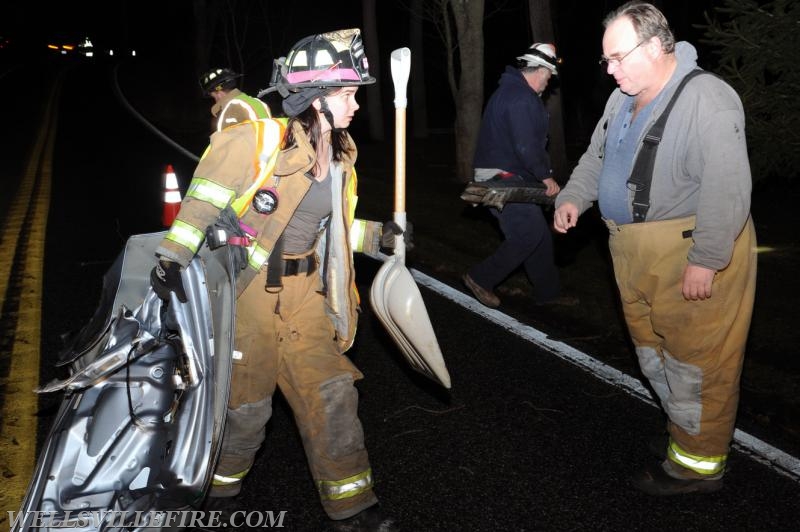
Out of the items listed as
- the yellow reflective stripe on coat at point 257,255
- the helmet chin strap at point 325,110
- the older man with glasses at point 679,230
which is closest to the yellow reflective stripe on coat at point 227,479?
the yellow reflective stripe on coat at point 257,255

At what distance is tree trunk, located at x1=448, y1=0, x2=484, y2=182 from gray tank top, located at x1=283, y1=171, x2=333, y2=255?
31.0 ft

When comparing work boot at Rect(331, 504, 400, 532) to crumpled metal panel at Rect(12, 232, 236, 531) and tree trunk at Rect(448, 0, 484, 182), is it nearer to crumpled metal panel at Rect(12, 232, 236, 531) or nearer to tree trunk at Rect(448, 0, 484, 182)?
crumpled metal panel at Rect(12, 232, 236, 531)

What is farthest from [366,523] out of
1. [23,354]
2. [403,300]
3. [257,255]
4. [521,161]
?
[521,161]

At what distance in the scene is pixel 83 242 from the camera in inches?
362

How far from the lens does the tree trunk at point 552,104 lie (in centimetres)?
1298

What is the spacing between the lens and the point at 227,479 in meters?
3.80

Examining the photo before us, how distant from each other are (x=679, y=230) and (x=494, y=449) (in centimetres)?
153

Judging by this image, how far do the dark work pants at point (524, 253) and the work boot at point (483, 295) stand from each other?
0.11 feet

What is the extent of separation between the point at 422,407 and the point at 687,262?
1883mm

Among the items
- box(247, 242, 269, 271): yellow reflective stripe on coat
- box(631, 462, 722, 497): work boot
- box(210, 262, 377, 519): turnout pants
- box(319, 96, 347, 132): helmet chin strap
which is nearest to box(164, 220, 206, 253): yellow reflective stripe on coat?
box(247, 242, 269, 271): yellow reflective stripe on coat

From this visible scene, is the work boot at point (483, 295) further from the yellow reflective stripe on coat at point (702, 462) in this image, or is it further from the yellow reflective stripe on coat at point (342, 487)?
the yellow reflective stripe on coat at point (342, 487)

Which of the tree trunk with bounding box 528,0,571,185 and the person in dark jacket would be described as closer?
the person in dark jacket

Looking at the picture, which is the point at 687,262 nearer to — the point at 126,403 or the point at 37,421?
the point at 126,403

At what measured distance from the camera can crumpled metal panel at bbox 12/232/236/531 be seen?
3053 millimetres
